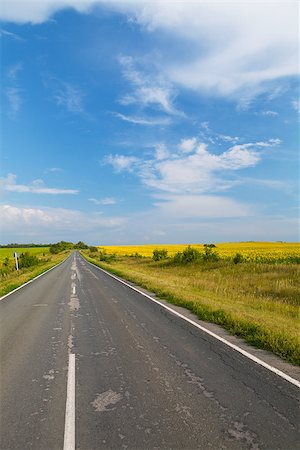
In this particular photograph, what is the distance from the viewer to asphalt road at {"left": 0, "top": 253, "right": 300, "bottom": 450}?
405 cm

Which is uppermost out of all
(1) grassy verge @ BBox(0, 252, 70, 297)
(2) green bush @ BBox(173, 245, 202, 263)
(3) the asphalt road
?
(2) green bush @ BBox(173, 245, 202, 263)

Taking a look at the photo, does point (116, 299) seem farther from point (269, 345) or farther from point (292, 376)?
point (292, 376)

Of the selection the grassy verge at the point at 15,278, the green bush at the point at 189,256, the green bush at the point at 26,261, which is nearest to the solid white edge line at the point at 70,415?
the grassy verge at the point at 15,278

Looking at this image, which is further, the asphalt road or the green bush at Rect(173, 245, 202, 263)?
the green bush at Rect(173, 245, 202, 263)

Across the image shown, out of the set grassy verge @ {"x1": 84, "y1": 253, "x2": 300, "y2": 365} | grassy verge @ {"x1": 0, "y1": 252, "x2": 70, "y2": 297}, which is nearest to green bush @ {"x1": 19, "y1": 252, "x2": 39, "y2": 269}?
grassy verge @ {"x1": 0, "y1": 252, "x2": 70, "y2": 297}

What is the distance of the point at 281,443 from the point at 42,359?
4784mm

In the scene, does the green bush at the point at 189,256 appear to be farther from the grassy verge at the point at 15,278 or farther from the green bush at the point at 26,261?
Result: the green bush at the point at 26,261

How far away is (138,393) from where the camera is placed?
17.3 feet

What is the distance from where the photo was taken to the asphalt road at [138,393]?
4.05m

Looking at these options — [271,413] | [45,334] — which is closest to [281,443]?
[271,413]

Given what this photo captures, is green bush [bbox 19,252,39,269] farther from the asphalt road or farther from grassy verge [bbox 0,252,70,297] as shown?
the asphalt road

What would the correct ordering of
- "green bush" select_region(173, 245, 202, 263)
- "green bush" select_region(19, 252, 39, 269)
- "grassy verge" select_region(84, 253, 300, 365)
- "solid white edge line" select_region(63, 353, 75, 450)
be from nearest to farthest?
"solid white edge line" select_region(63, 353, 75, 450) → "grassy verge" select_region(84, 253, 300, 365) → "green bush" select_region(173, 245, 202, 263) → "green bush" select_region(19, 252, 39, 269)

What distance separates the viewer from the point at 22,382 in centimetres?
581

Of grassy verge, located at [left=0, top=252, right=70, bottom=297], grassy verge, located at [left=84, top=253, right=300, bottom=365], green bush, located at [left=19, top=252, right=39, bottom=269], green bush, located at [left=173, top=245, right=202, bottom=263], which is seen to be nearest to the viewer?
grassy verge, located at [left=84, top=253, right=300, bottom=365]
